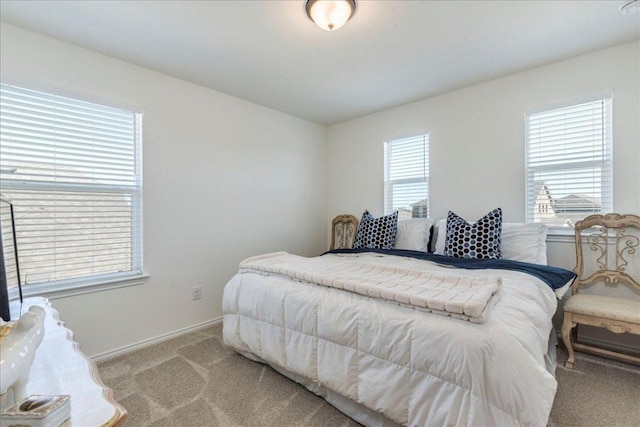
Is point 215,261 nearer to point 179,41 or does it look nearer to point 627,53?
point 179,41

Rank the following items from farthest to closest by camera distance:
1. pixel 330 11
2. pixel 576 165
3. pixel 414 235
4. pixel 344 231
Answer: pixel 344 231, pixel 414 235, pixel 576 165, pixel 330 11

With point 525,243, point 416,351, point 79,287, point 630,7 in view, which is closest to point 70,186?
point 79,287

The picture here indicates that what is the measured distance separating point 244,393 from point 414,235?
2.10 meters

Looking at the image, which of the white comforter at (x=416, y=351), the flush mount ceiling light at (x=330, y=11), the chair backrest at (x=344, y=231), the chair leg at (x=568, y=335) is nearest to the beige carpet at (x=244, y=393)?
the chair leg at (x=568, y=335)

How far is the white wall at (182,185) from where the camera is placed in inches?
88.5

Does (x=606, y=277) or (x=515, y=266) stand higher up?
(x=515, y=266)

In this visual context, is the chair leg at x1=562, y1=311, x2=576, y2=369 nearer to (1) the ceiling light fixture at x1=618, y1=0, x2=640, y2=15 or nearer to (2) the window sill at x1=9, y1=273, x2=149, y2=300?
(1) the ceiling light fixture at x1=618, y1=0, x2=640, y2=15

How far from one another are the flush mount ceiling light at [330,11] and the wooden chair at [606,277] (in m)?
2.43

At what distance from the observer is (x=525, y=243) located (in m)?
2.44

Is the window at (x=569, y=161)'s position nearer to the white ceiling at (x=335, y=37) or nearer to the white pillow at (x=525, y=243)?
the white pillow at (x=525, y=243)

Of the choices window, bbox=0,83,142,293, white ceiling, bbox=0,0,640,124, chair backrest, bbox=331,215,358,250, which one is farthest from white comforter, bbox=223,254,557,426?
chair backrest, bbox=331,215,358,250

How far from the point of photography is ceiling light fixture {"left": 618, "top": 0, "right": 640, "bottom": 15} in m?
1.83

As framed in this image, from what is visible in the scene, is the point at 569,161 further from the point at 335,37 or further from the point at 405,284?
the point at 335,37

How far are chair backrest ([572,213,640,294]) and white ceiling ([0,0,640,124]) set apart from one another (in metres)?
1.41
